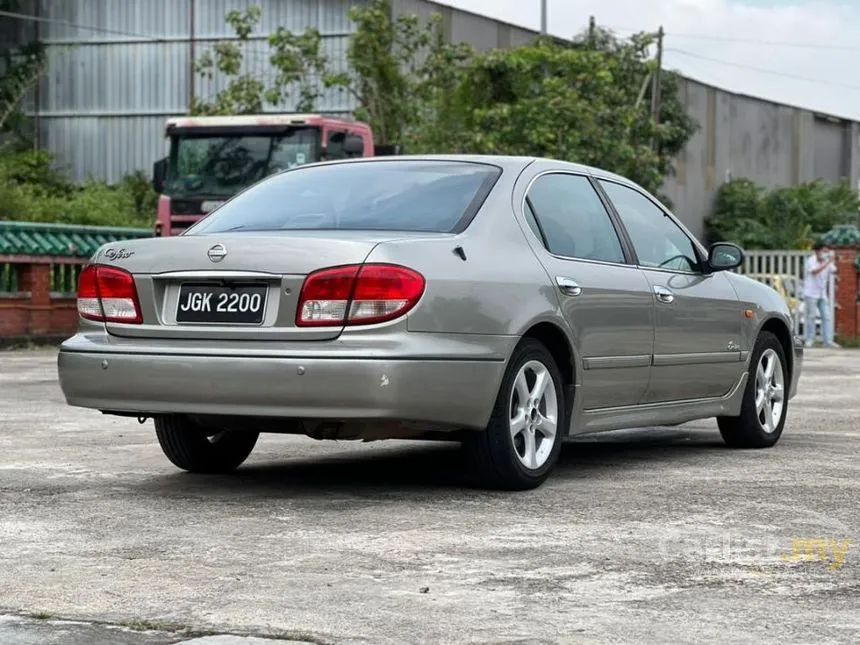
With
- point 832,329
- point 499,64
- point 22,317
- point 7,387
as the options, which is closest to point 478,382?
point 7,387

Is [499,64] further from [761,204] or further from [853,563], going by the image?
[853,563]

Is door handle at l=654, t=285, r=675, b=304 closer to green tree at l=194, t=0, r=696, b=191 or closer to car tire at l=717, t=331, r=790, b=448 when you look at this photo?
car tire at l=717, t=331, r=790, b=448

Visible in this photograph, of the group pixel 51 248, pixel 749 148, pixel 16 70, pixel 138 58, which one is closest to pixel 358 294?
pixel 51 248

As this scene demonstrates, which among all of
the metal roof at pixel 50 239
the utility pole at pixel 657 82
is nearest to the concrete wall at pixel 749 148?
the utility pole at pixel 657 82

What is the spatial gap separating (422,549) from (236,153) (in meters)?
17.4

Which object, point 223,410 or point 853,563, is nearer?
point 853,563

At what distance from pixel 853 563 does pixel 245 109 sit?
116 feet

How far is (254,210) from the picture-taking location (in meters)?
8.14

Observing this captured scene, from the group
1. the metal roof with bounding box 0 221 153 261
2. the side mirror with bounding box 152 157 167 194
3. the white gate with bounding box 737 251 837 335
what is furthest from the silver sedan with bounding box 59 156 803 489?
the white gate with bounding box 737 251 837 335

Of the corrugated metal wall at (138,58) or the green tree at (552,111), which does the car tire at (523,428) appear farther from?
the corrugated metal wall at (138,58)

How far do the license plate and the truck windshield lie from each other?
15527mm

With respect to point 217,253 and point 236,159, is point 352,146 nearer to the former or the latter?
point 236,159

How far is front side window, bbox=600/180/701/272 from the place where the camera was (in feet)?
29.3

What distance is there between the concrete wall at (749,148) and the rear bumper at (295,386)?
5207cm
